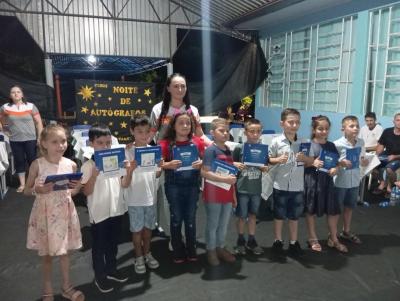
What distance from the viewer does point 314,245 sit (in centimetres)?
321

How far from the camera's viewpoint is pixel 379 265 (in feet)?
9.69

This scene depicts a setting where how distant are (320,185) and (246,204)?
71 cm

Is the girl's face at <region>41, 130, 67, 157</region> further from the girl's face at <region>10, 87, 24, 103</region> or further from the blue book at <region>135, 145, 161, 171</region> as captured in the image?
the girl's face at <region>10, 87, 24, 103</region>

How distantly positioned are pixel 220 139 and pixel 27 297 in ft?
6.00

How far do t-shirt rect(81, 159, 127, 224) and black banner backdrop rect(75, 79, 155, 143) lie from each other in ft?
7.68

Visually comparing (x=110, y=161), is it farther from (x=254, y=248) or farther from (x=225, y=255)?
(x=254, y=248)

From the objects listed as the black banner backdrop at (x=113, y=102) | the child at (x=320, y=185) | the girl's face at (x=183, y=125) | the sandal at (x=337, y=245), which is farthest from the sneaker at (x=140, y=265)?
the black banner backdrop at (x=113, y=102)

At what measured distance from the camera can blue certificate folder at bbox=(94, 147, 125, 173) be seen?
224 centimetres

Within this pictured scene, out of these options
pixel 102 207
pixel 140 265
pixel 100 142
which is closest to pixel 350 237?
pixel 140 265

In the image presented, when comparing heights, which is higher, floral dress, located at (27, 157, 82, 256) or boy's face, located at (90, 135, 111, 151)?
boy's face, located at (90, 135, 111, 151)

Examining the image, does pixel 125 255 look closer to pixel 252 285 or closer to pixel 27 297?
pixel 27 297

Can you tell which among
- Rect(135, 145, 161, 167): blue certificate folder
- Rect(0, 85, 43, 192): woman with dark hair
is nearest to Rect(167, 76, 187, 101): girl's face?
Rect(135, 145, 161, 167): blue certificate folder

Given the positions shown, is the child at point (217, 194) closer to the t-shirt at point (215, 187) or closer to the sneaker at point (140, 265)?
the t-shirt at point (215, 187)

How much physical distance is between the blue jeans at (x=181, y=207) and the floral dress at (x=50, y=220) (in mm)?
803
